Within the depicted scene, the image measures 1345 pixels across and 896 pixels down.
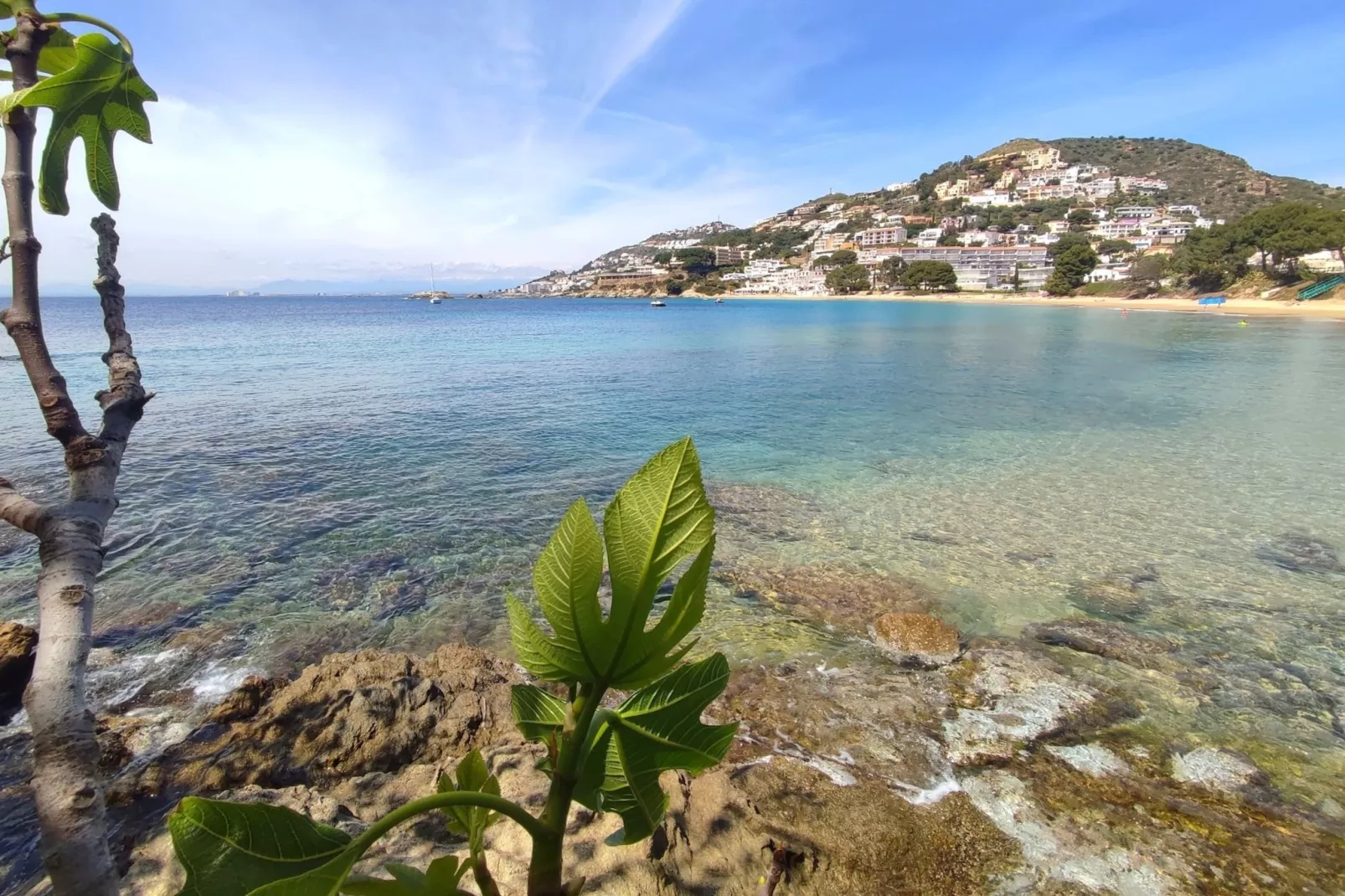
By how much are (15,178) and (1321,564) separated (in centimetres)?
1252

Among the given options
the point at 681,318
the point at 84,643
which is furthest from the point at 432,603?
the point at 681,318

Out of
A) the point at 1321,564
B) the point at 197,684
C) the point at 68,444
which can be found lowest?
the point at 1321,564

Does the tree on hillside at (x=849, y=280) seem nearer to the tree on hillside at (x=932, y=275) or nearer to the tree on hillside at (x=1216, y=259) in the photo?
the tree on hillside at (x=932, y=275)

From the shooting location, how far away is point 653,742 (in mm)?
792

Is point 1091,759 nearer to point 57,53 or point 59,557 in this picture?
point 59,557

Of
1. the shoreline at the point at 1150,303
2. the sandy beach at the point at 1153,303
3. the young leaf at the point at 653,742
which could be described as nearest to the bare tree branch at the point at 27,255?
the young leaf at the point at 653,742

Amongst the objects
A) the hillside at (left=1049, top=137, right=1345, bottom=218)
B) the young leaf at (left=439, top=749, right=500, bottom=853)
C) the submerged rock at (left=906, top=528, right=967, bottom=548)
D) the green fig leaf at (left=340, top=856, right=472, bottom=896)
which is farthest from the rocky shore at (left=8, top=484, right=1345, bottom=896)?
the hillside at (left=1049, top=137, right=1345, bottom=218)

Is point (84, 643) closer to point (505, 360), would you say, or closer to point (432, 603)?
point (432, 603)

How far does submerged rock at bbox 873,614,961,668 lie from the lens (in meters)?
6.19

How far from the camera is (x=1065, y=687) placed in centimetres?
571

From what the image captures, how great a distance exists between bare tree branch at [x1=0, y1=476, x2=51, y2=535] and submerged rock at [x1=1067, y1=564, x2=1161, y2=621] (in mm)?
8734

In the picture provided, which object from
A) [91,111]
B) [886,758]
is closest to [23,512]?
[91,111]

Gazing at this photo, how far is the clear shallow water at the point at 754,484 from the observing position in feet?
22.5

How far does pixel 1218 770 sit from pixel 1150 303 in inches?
3809
